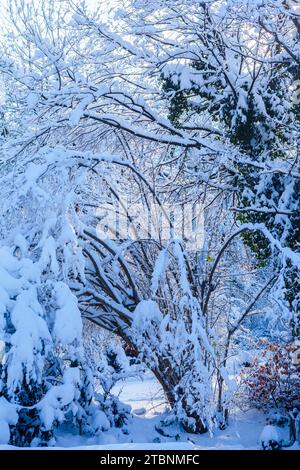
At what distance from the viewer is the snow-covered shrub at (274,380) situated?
9.76 m

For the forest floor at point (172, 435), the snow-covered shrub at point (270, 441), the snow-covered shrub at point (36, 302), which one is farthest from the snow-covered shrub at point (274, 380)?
the snow-covered shrub at point (36, 302)

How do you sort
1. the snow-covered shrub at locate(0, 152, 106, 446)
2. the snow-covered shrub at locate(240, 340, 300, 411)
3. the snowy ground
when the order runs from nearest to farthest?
the snow-covered shrub at locate(0, 152, 106, 446) → the snowy ground → the snow-covered shrub at locate(240, 340, 300, 411)

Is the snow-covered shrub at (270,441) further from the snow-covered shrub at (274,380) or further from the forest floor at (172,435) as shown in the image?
the snow-covered shrub at (274,380)

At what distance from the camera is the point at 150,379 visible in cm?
1552

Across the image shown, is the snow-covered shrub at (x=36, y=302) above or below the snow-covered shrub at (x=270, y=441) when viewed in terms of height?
above

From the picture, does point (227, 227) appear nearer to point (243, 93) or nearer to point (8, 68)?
point (243, 93)

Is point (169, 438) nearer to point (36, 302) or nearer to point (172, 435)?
point (172, 435)

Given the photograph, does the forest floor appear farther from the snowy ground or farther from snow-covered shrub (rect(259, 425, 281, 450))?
snow-covered shrub (rect(259, 425, 281, 450))

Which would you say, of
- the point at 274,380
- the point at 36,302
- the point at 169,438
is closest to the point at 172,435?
the point at 169,438

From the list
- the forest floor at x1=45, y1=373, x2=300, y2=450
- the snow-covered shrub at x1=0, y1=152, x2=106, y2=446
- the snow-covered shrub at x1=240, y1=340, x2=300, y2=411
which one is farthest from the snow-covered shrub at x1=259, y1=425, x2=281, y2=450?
the snow-covered shrub at x1=0, y1=152, x2=106, y2=446

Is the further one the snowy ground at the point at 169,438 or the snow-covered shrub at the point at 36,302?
the snowy ground at the point at 169,438

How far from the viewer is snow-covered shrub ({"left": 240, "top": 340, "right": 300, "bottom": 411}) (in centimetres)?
976

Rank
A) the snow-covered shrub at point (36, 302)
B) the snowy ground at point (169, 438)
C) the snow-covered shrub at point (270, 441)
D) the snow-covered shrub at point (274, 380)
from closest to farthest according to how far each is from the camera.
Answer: the snow-covered shrub at point (36, 302), the snow-covered shrub at point (270, 441), the snowy ground at point (169, 438), the snow-covered shrub at point (274, 380)

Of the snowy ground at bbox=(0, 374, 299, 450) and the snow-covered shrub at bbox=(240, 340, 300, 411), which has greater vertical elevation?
the snow-covered shrub at bbox=(240, 340, 300, 411)
